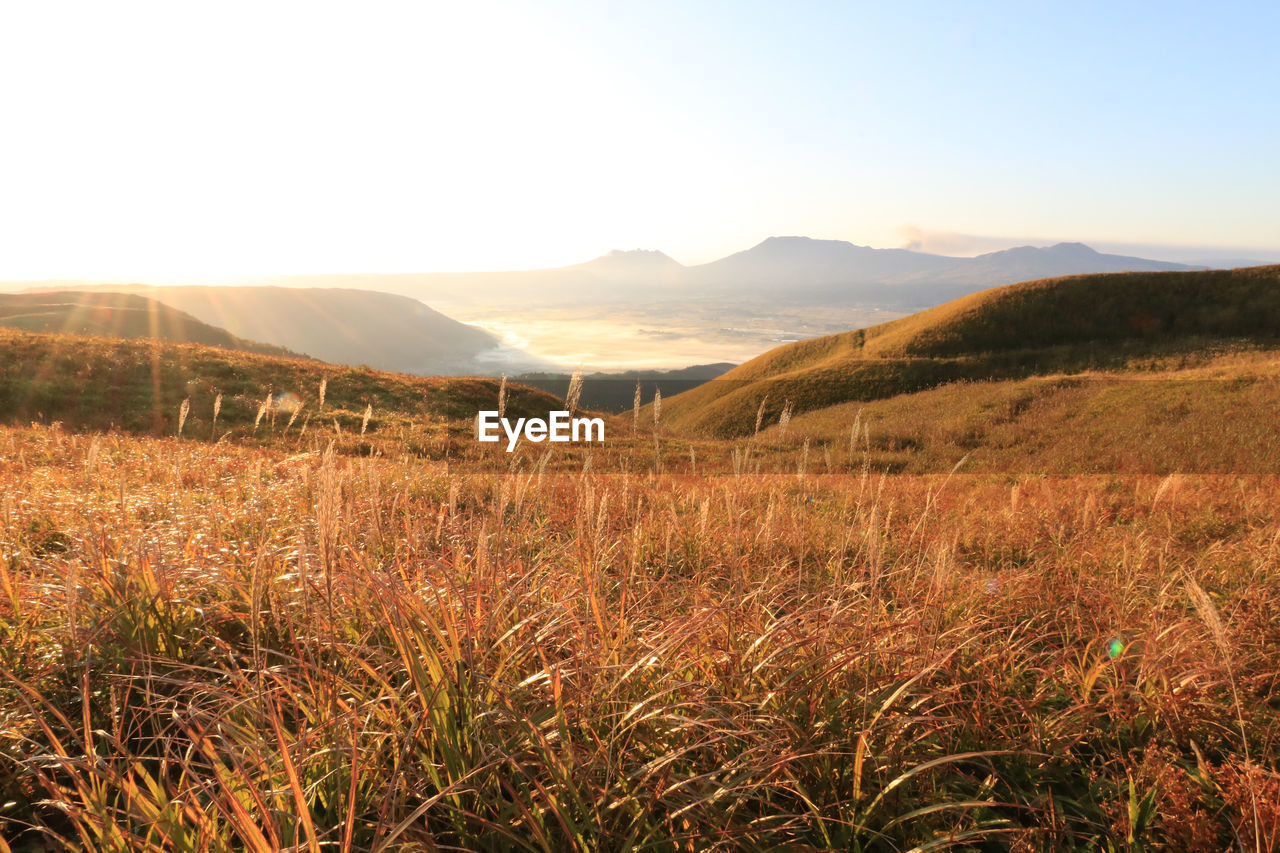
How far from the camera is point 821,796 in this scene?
105 inches

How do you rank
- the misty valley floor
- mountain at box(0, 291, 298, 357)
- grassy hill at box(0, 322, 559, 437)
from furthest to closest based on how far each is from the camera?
mountain at box(0, 291, 298, 357)
grassy hill at box(0, 322, 559, 437)
the misty valley floor

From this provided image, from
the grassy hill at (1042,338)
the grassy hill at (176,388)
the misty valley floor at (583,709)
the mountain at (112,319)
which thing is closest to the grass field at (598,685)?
the misty valley floor at (583,709)

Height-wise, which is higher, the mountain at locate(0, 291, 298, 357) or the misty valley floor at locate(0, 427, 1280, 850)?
the mountain at locate(0, 291, 298, 357)

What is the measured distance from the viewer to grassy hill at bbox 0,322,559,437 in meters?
20.6

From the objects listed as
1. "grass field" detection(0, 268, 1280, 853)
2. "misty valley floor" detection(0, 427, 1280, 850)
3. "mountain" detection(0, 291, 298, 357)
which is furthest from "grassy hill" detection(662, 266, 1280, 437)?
"mountain" detection(0, 291, 298, 357)

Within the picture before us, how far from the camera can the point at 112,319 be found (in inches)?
3071

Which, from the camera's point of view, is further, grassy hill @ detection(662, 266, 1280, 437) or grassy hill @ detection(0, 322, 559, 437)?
grassy hill @ detection(662, 266, 1280, 437)

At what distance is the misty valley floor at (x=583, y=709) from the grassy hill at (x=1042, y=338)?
45.6 meters

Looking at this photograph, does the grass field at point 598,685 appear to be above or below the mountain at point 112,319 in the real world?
below

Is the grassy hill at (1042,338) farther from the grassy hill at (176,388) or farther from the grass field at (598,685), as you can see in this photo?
the grass field at (598,685)

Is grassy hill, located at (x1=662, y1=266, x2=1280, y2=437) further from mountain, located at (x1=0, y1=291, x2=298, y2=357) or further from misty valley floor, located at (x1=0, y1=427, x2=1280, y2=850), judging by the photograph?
mountain, located at (x1=0, y1=291, x2=298, y2=357)

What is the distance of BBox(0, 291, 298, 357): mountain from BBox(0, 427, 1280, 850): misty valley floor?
60.9m

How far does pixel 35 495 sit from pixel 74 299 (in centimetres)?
12140

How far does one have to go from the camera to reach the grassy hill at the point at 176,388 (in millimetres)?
20562
